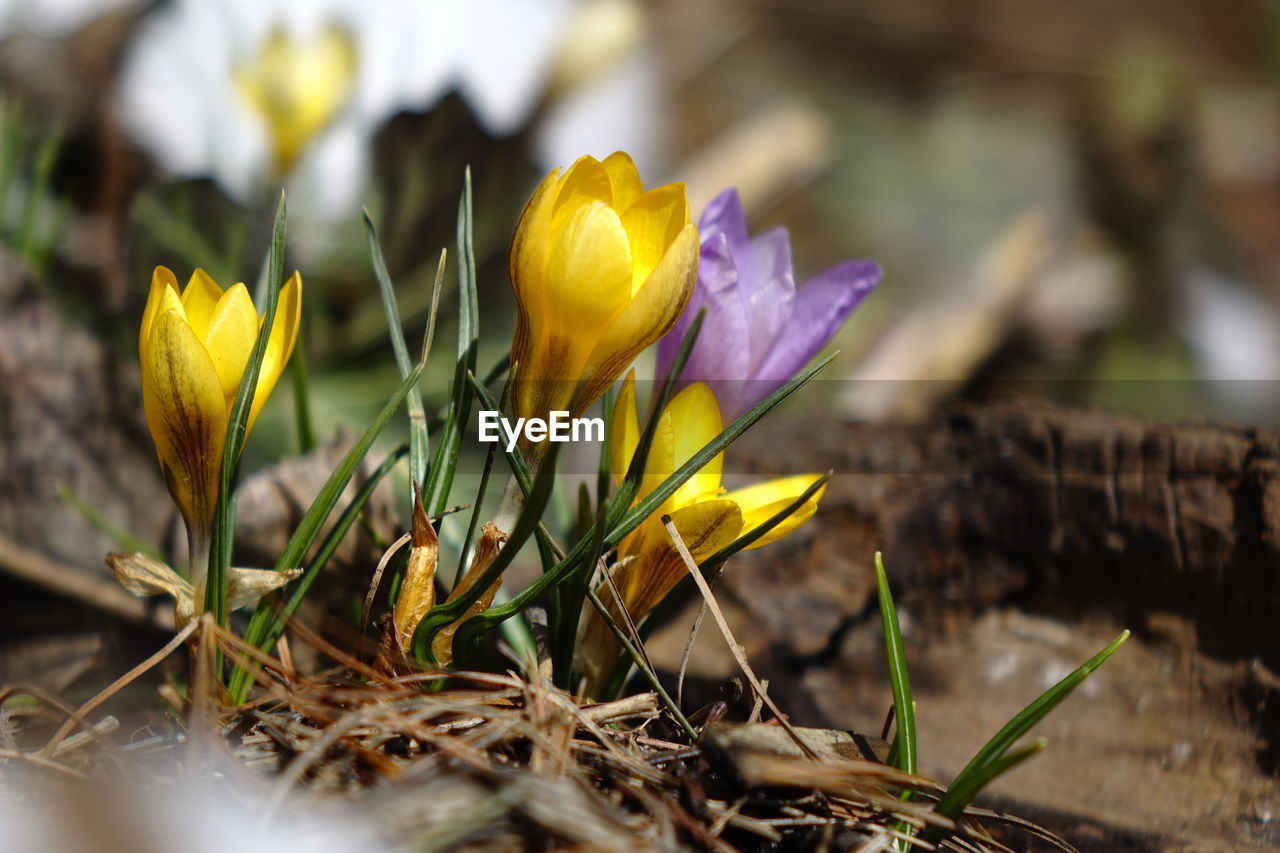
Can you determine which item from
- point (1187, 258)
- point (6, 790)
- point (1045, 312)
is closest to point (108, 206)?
point (6, 790)

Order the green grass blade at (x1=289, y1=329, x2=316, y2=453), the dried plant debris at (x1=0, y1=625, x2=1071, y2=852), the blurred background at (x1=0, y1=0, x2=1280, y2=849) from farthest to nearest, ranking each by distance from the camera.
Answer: the blurred background at (x1=0, y1=0, x2=1280, y2=849), the green grass blade at (x1=289, y1=329, x2=316, y2=453), the dried plant debris at (x1=0, y1=625, x2=1071, y2=852)

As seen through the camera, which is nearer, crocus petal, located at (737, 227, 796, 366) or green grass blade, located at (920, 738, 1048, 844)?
green grass blade, located at (920, 738, 1048, 844)

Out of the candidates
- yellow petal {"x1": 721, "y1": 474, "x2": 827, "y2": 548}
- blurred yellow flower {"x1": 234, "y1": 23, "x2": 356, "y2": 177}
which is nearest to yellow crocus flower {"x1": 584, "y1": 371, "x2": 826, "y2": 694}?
yellow petal {"x1": 721, "y1": 474, "x2": 827, "y2": 548}

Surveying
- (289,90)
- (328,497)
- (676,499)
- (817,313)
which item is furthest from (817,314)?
(289,90)

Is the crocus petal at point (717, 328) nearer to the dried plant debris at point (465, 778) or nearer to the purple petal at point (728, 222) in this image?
the purple petal at point (728, 222)

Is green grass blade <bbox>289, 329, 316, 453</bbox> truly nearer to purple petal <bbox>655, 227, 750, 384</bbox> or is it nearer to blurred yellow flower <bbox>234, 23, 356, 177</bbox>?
purple petal <bbox>655, 227, 750, 384</bbox>

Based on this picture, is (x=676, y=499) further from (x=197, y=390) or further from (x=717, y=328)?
(x=197, y=390)

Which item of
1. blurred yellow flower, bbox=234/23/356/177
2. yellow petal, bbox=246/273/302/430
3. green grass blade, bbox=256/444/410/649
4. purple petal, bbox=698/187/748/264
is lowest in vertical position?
green grass blade, bbox=256/444/410/649
